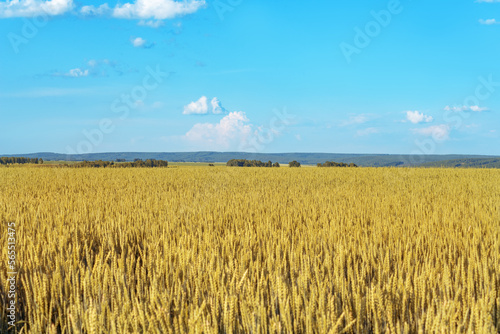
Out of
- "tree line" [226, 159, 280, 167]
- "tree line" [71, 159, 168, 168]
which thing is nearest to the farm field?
"tree line" [71, 159, 168, 168]

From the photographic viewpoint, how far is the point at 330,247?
114 inches

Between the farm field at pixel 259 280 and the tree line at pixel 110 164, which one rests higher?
the tree line at pixel 110 164

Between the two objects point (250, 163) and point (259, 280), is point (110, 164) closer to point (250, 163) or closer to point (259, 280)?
point (250, 163)

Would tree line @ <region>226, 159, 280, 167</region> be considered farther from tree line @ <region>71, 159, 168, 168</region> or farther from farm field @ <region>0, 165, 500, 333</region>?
farm field @ <region>0, 165, 500, 333</region>

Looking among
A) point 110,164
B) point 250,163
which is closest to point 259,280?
point 110,164

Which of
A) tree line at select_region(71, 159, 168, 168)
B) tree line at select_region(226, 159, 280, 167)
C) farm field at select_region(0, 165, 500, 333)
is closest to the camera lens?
farm field at select_region(0, 165, 500, 333)

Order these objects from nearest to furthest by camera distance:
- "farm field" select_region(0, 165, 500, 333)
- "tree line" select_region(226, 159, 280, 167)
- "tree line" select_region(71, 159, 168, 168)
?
"farm field" select_region(0, 165, 500, 333) → "tree line" select_region(71, 159, 168, 168) → "tree line" select_region(226, 159, 280, 167)

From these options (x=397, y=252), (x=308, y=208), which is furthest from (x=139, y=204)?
(x=397, y=252)

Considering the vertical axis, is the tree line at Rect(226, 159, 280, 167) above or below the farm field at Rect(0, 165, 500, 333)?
above

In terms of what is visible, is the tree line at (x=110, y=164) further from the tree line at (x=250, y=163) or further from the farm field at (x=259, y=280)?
the farm field at (x=259, y=280)

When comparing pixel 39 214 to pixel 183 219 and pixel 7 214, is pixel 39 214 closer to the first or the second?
pixel 7 214

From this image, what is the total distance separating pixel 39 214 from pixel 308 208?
11.2 ft

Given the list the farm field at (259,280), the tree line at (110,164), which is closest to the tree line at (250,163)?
the tree line at (110,164)

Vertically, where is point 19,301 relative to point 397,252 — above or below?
below
